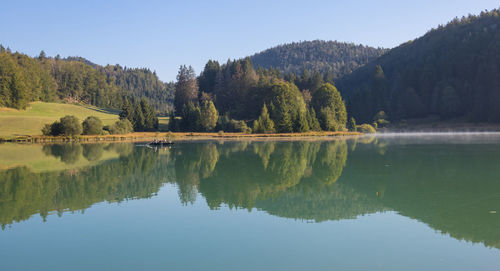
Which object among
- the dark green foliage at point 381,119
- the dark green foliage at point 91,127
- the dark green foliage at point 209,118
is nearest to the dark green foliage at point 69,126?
the dark green foliage at point 91,127

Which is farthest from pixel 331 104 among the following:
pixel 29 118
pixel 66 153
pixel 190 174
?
pixel 29 118

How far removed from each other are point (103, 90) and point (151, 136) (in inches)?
3250

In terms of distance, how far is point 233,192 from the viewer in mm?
18000

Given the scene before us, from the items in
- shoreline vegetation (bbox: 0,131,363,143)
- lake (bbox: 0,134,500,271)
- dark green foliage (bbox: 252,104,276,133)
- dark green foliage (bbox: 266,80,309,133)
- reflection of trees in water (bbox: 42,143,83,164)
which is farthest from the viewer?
dark green foliage (bbox: 252,104,276,133)

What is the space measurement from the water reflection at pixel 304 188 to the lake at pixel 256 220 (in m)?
0.08

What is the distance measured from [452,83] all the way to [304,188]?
431 ft

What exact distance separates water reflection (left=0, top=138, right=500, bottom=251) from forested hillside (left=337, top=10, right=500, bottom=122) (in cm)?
10056

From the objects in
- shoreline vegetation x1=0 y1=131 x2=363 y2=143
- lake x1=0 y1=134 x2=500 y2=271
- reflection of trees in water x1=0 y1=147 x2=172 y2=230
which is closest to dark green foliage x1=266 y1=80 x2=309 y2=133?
shoreline vegetation x1=0 y1=131 x2=363 y2=143

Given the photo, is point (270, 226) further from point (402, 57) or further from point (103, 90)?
point (402, 57)

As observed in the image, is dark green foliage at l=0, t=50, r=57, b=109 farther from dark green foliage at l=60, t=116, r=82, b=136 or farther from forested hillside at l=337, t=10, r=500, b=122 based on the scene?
forested hillside at l=337, t=10, r=500, b=122

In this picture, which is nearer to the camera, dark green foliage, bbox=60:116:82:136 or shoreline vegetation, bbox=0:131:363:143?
shoreline vegetation, bbox=0:131:363:143

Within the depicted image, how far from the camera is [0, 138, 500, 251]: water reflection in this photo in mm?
13742

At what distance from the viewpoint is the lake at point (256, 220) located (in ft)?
31.0

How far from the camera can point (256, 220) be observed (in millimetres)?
13164
